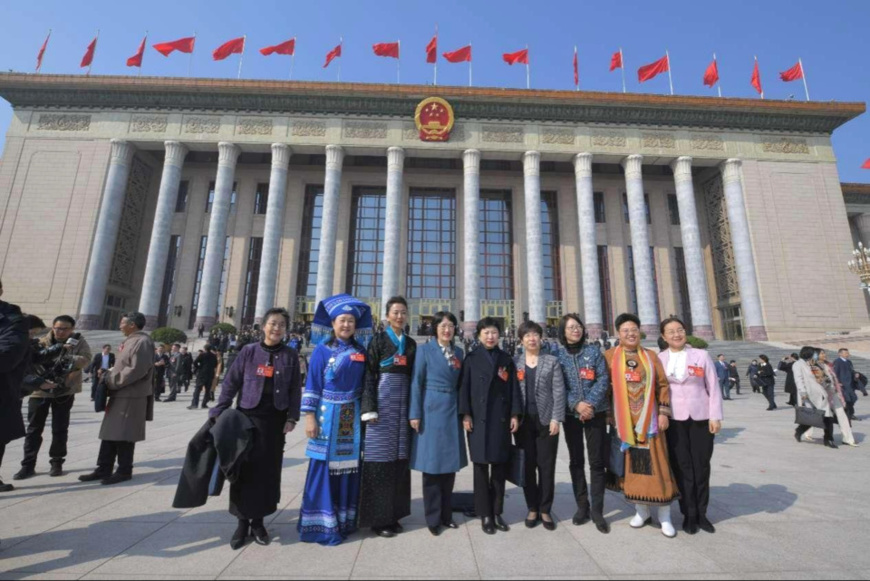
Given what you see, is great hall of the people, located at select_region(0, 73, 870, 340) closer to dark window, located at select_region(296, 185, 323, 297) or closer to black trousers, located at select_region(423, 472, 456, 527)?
dark window, located at select_region(296, 185, 323, 297)

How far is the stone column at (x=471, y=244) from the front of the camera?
23766 mm

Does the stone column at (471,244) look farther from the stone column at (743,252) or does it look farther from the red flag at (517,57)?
the stone column at (743,252)

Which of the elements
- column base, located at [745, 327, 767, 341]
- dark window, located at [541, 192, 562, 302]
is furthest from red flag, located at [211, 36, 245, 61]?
column base, located at [745, 327, 767, 341]

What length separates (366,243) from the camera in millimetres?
28609

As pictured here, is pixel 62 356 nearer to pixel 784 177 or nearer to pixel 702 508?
pixel 702 508

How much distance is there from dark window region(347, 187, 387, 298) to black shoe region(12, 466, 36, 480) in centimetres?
2252

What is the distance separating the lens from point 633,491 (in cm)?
341

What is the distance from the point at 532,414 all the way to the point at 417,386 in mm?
Result: 1054

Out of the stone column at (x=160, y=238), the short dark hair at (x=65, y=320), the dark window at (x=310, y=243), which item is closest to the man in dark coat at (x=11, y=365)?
the short dark hair at (x=65, y=320)

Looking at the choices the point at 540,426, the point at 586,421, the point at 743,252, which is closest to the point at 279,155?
the point at 540,426

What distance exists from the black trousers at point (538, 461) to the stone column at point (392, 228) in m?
20.1

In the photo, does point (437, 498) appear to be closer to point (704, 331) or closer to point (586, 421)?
point (586, 421)

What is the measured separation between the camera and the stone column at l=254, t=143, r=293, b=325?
77.2 feet

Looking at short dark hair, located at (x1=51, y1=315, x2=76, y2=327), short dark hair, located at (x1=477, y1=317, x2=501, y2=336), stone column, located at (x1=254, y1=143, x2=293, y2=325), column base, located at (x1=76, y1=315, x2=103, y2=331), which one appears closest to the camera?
short dark hair, located at (x1=477, y1=317, x2=501, y2=336)
